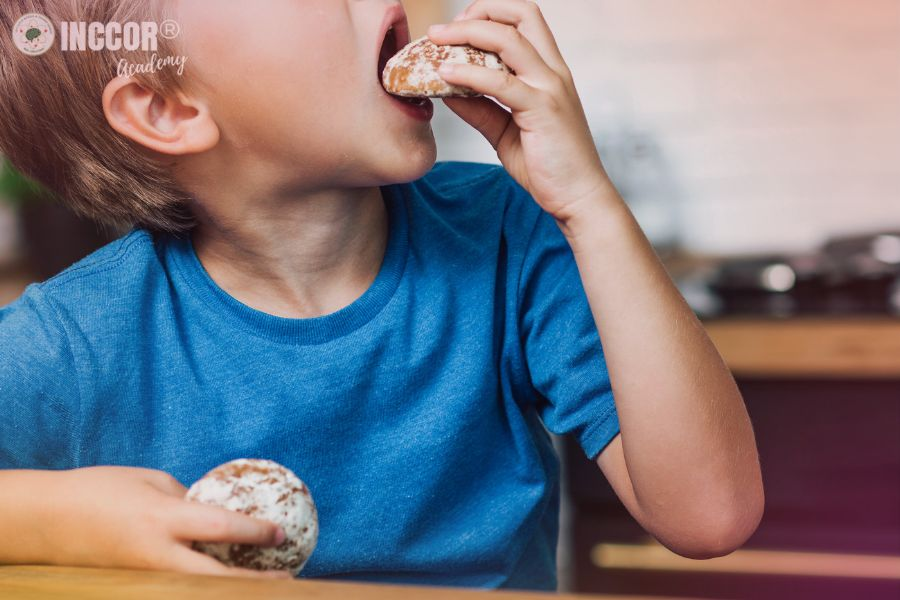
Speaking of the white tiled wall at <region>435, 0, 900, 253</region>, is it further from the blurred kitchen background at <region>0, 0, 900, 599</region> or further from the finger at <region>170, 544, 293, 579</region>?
the finger at <region>170, 544, 293, 579</region>

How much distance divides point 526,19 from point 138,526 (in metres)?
0.54

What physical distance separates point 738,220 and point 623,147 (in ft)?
1.12

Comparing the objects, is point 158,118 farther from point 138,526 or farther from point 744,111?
point 744,111

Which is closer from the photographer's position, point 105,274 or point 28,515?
point 28,515

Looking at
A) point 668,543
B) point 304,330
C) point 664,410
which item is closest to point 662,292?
point 664,410

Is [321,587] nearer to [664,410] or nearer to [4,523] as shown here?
[4,523]

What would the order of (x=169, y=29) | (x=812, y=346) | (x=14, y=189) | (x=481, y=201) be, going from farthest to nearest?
(x=14, y=189)
(x=812, y=346)
(x=481, y=201)
(x=169, y=29)

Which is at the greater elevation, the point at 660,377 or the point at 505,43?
the point at 505,43

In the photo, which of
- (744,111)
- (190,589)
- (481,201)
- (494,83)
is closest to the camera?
(190,589)

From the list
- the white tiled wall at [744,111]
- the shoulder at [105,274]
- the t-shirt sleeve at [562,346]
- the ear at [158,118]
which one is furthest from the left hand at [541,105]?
the white tiled wall at [744,111]

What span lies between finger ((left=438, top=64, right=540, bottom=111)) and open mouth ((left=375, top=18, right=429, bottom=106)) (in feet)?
0.37

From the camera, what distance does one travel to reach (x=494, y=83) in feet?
2.61

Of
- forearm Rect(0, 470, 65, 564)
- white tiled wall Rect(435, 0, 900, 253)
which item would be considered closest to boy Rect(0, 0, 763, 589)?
forearm Rect(0, 470, 65, 564)

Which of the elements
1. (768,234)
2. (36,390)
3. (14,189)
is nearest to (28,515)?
(36,390)
